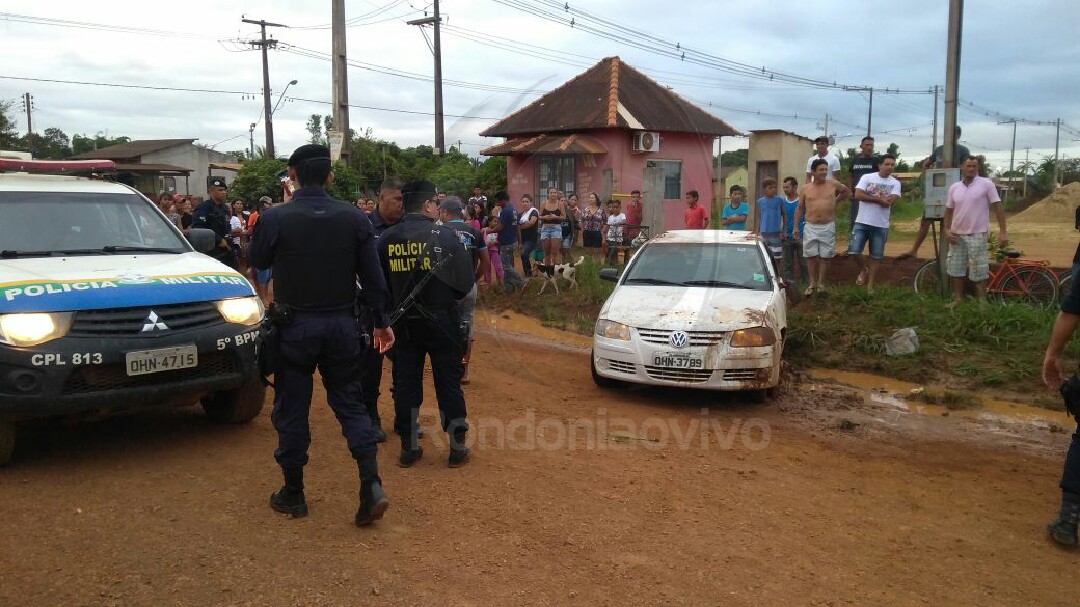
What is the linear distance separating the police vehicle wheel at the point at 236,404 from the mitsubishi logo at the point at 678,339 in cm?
353

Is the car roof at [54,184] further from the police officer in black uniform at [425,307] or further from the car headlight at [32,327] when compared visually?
the police officer in black uniform at [425,307]

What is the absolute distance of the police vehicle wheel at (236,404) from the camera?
599 centimetres

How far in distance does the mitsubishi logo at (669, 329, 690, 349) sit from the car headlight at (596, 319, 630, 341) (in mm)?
443

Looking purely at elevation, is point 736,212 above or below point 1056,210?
below

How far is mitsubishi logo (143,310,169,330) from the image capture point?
5106mm

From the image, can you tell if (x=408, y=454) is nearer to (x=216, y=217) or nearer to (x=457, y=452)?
(x=457, y=452)

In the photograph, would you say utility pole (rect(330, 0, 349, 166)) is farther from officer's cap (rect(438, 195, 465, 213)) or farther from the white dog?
officer's cap (rect(438, 195, 465, 213))

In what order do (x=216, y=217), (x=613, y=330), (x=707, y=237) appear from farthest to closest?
(x=216, y=217) < (x=707, y=237) < (x=613, y=330)

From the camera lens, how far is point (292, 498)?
4566mm

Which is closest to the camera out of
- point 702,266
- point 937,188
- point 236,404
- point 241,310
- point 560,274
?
point 241,310

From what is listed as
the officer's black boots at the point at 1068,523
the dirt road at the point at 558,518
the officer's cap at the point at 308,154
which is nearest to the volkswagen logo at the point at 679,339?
the dirt road at the point at 558,518

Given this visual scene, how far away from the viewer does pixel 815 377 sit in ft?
29.2

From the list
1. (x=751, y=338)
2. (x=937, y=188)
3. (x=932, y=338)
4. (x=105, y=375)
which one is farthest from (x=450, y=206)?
(x=937, y=188)

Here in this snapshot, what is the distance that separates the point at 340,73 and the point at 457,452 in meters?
15.1
